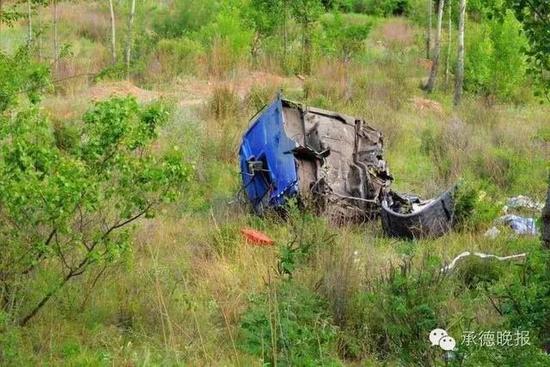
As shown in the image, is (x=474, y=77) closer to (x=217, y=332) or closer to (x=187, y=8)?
(x=187, y=8)

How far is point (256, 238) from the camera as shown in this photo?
718cm

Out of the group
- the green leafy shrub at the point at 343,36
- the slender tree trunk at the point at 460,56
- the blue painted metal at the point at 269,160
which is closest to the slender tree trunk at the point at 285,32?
the green leafy shrub at the point at 343,36

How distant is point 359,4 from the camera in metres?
35.0

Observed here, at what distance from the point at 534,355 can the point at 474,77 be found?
47.0ft

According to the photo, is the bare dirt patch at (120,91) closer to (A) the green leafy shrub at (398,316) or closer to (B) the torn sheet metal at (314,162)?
(B) the torn sheet metal at (314,162)

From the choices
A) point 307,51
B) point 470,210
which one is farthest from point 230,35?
point 470,210

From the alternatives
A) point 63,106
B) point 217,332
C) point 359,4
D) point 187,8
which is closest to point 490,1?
point 217,332

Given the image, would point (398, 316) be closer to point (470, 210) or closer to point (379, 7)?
point (470, 210)

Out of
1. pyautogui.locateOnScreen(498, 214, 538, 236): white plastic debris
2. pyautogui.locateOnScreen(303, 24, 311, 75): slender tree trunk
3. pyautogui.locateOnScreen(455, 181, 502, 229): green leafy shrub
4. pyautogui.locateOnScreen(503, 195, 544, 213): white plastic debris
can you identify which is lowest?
pyautogui.locateOnScreen(503, 195, 544, 213): white plastic debris

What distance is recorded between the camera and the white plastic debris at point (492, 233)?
7.74 metres

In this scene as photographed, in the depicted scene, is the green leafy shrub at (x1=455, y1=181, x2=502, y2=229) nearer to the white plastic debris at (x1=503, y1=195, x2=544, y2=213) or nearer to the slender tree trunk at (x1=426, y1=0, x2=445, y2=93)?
the white plastic debris at (x1=503, y1=195, x2=544, y2=213)

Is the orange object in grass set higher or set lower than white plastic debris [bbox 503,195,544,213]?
higher

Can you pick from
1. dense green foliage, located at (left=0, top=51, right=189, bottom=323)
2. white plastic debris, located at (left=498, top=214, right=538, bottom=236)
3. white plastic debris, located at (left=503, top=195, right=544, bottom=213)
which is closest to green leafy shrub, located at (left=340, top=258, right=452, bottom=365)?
dense green foliage, located at (left=0, top=51, right=189, bottom=323)

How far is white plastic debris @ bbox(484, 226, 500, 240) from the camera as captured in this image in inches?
305
